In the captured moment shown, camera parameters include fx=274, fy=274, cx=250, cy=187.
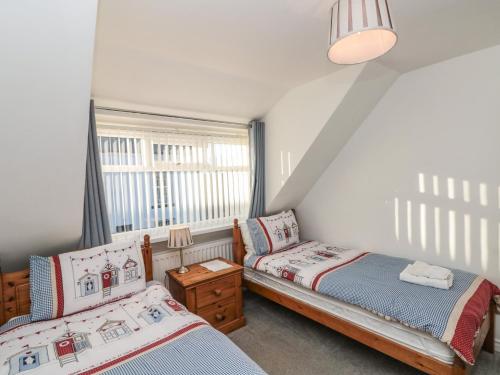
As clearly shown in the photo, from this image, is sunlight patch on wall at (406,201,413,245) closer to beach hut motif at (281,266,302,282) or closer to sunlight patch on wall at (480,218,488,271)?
sunlight patch on wall at (480,218,488,271)

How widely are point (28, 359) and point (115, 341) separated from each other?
0.38 metres

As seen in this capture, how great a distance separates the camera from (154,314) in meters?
1.69

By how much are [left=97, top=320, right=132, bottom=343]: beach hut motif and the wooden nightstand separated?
637 mm

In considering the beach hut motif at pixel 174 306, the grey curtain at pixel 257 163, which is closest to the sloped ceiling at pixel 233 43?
the grey curtain at pixel 257 163

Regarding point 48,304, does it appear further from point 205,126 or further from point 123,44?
point 205,126

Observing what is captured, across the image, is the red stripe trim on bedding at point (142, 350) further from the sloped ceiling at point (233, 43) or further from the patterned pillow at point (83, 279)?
the sloped ceiling at point (233, 43)

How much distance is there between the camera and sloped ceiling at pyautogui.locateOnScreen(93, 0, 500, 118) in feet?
4.78

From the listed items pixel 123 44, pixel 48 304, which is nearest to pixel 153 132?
pixel 123 44

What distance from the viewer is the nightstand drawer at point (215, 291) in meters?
2.30

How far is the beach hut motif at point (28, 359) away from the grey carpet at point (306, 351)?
54.8 inches

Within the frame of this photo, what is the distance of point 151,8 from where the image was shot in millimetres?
1396

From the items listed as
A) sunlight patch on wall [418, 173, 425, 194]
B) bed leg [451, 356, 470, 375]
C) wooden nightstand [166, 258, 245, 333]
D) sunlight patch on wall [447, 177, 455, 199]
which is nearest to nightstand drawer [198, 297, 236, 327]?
wooden nightstand [166, 258, 245, 333]

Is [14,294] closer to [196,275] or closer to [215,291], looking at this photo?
[196,275]

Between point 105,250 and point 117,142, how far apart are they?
0.95 metres
